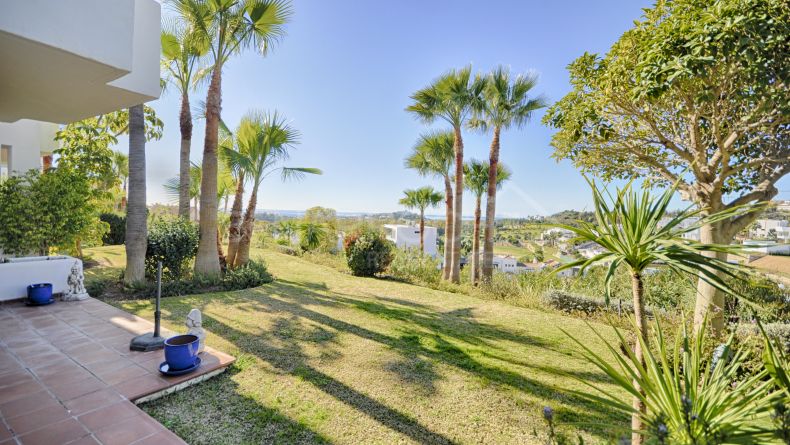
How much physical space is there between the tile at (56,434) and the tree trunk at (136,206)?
529cm

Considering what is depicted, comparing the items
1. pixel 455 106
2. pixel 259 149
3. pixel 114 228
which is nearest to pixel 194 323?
pixel 259 149

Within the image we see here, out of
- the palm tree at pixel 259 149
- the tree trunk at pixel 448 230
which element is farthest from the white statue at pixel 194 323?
the tree trunk at pixel 448 230

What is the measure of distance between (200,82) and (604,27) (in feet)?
32.1

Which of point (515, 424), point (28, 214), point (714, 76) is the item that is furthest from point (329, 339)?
point (28, 214)

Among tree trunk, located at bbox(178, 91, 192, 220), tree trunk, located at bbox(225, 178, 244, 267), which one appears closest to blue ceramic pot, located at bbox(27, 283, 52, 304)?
tree trunk, located at bbox(178, 91, 192, 220)

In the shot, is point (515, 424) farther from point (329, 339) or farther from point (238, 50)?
point (238, 50)

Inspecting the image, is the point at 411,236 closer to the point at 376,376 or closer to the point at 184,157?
the point at 184,157

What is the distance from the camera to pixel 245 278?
836cm

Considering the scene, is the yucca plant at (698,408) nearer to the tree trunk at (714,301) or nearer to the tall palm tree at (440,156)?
the tree trunk at (714,301)

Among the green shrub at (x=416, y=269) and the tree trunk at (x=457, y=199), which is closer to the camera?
the tree trunk at (x=457, y=199)

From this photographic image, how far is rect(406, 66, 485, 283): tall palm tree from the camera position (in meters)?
10.2

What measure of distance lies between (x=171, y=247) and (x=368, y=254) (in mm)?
5684

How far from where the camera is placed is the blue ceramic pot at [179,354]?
3.44 metres

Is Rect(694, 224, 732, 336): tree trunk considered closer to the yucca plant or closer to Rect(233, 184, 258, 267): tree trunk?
the yucca plant
